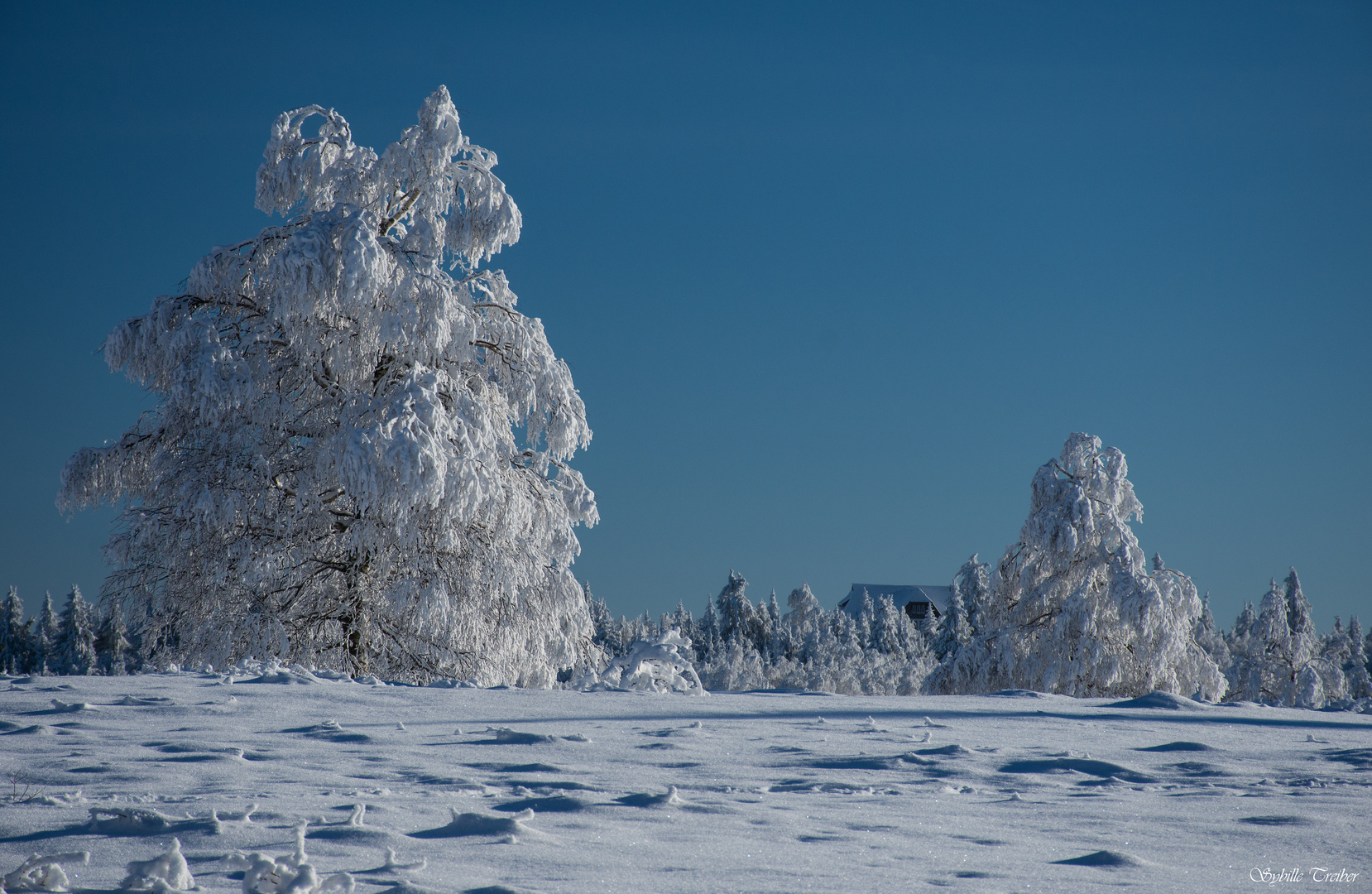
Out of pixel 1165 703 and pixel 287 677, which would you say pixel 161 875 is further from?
pixel 1165 703

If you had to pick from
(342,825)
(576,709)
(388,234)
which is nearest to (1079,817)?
(342,825)

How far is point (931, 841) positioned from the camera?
2.62 metres

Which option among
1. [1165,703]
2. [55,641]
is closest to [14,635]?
[55,641]

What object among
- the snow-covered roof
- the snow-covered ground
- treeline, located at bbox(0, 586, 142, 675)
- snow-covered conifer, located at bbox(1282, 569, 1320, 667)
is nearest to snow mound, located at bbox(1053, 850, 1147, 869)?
the snow-covered ground

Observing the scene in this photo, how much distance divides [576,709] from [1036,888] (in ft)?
9.41

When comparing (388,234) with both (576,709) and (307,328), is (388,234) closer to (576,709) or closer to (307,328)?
(307,328)

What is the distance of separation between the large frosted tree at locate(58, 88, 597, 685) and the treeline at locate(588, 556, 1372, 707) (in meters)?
8.77

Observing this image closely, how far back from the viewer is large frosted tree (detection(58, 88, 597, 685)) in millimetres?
10562

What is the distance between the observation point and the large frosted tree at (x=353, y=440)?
34.7 ft

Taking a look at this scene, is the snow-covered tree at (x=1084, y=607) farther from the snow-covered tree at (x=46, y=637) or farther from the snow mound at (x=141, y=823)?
the snow-covered tree at (x=46, y=637)

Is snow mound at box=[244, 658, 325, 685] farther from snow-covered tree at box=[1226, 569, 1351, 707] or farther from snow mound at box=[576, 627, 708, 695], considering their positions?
snow-covered tree at box=[1226, 569, 1351, 707]

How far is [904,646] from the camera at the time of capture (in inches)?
3159

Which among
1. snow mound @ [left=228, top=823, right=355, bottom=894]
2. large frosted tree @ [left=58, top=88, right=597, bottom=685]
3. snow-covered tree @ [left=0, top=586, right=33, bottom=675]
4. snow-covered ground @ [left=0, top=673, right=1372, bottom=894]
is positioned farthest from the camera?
snow-covered tree @ [left=0, top=586, right=33, bottom=675]

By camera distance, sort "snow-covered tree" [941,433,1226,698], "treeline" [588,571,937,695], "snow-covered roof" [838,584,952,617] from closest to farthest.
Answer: "snow-covered tree" [941,433,1226,698], "treeline" [588,571,937,695], "snow-covered roof" [838,584,952,617]
